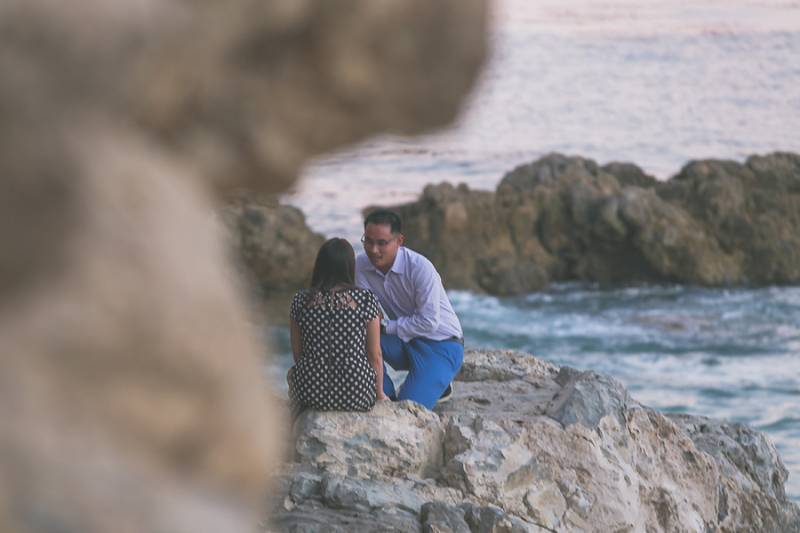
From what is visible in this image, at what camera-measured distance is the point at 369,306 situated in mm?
6980

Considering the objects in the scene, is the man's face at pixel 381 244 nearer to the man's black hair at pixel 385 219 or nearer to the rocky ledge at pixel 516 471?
the man's black hair at pixel 385 219

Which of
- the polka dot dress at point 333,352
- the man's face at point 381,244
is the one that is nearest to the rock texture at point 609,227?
the man's face at point 381,244

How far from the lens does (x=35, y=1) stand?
1130 mm

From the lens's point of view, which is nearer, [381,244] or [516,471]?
[516,471]

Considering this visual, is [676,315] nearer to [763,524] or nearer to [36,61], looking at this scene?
[763,524]

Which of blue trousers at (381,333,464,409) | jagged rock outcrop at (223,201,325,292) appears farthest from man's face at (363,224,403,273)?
jagged rock outcrop at (223,201,325,292)

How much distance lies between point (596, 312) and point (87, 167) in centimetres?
2343

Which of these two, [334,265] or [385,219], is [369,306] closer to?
[334,265]

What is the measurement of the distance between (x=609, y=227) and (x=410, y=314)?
1684 centimetres

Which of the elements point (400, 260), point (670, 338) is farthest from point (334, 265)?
point (670, 338)

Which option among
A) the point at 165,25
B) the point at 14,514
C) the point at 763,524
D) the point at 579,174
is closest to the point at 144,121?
the point at 165,25

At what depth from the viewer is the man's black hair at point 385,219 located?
746cm

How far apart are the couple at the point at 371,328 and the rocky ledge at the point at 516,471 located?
0.14 m

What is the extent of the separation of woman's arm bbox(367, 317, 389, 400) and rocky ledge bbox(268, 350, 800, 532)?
6.3 inches
